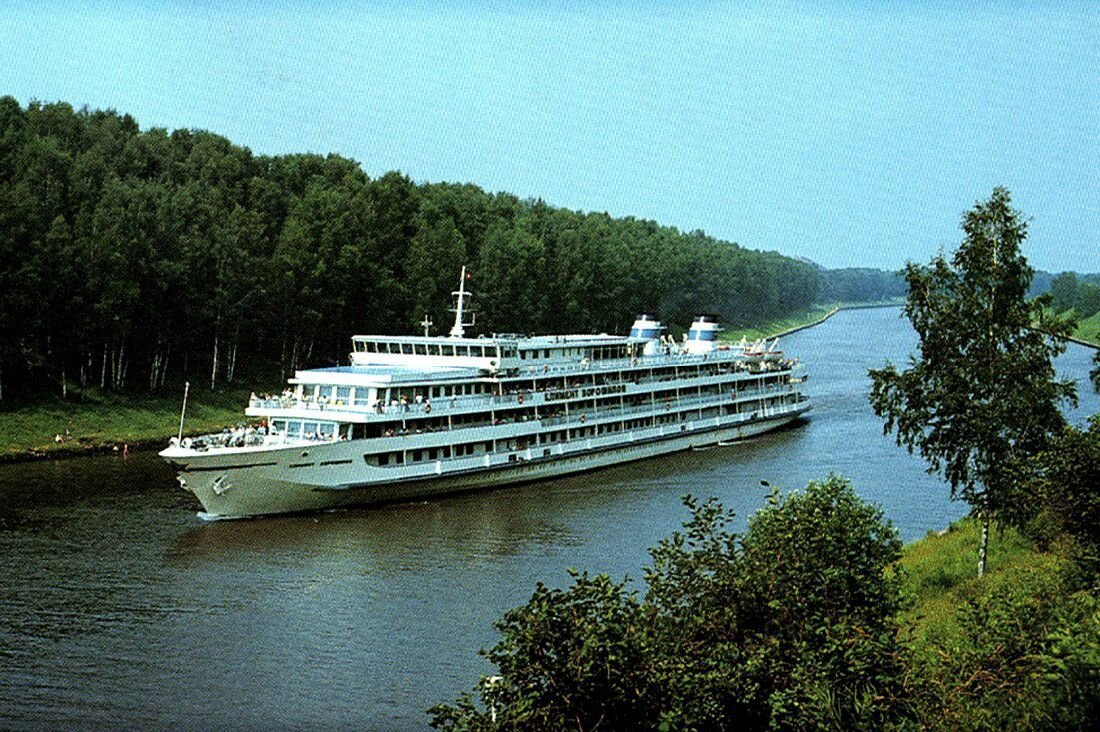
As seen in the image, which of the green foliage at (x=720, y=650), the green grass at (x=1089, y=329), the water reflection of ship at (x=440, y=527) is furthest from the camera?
the green grass at (x=1089, y=329)

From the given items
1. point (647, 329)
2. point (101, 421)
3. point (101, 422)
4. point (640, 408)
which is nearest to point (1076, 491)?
point (640, 408)

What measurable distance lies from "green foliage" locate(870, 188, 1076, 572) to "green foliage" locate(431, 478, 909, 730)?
39.1 ft

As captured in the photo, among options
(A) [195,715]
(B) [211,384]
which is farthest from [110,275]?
(A) [195,715]

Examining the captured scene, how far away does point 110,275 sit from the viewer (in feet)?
224

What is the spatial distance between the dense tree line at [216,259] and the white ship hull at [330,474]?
2347 cm

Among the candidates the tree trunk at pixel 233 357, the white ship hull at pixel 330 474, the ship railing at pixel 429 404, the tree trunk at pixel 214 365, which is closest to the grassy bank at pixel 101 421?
the tree trunk at pixel 214 365

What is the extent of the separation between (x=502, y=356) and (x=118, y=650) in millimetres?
30699

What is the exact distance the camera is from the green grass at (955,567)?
29.0m

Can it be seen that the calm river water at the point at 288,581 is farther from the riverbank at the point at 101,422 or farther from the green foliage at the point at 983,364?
the green foliage at the point at 983,364

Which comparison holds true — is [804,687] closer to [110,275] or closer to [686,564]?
[686,564]

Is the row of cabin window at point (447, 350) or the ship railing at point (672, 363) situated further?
the ship railing at point (672, 363)

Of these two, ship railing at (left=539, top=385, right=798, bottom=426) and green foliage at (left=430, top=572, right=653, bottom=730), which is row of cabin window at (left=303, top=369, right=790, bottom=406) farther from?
green foliage at (left=430, top=572, right=653, bottom=730)

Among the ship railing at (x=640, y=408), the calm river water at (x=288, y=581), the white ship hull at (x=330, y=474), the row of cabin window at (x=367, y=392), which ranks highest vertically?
the row of cabin window at (x=367, y=392)

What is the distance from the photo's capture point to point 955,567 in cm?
3488
